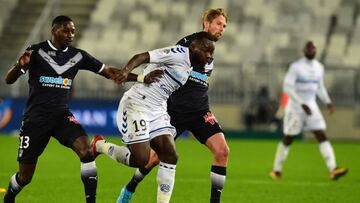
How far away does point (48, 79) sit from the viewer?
991cm

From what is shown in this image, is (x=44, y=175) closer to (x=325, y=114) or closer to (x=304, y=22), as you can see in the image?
(x=325, y=114)

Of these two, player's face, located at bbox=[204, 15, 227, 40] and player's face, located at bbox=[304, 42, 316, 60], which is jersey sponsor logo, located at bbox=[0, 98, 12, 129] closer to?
player's face, located at bbox=[304, 42, 316, 60]

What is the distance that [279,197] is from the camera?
508 inches

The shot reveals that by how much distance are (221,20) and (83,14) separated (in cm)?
2189

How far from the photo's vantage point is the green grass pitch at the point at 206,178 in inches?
499

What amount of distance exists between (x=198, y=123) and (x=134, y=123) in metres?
1.24

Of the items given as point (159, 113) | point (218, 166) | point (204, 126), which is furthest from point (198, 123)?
point (159, 113)

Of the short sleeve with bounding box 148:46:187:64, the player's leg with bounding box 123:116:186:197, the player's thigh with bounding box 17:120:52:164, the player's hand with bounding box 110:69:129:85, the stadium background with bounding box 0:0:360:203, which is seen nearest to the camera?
the player's hand with bounding box 110:69:129:85

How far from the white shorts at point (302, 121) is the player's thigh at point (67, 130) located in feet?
23.8

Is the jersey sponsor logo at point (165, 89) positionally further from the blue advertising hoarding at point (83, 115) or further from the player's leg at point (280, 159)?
the blue advertising hoarding at point (83, 115)

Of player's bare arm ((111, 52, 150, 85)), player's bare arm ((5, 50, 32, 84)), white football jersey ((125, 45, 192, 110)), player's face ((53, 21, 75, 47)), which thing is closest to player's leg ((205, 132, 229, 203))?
white football jersey ((125, 45, 192, 110))

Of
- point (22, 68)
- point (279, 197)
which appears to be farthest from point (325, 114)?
point (22, 68)

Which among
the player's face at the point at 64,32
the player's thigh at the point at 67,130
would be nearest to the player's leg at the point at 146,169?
the player's thigh at the point at 67,130

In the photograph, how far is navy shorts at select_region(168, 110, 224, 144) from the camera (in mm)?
10773
